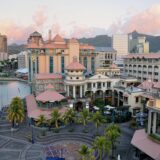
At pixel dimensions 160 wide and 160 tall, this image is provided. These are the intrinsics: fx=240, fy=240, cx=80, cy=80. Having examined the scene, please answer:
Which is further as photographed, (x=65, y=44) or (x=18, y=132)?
(x=65, y=44)

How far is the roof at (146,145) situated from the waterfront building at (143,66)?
143 ft

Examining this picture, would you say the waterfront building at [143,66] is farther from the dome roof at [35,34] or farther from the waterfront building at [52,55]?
the dome roof at [35,34]

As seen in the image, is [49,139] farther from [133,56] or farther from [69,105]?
[133,56]

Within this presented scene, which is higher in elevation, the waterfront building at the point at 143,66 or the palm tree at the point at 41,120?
the waterfront building at the point at 143,66

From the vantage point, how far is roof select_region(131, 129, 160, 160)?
2727cm

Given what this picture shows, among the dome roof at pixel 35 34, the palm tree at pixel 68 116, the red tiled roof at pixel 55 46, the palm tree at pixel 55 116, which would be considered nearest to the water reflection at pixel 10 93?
the red tiled roof at pixel 55 46

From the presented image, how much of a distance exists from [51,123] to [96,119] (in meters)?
10.2

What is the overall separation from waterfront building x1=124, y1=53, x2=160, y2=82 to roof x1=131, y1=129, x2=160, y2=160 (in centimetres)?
4356

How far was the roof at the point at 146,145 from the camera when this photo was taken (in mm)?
27272

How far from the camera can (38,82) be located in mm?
61438

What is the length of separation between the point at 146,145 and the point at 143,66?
53153 millimetres

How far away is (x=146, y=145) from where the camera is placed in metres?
29.6

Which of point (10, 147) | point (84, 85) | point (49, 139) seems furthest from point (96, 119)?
point (84, 85)

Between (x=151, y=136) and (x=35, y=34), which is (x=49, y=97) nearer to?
(x=151, y=136)
